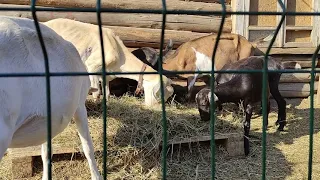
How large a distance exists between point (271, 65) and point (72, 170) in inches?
140

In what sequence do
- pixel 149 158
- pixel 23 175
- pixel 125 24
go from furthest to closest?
pixel 125 24
pixel 149 158
pixel 23 175

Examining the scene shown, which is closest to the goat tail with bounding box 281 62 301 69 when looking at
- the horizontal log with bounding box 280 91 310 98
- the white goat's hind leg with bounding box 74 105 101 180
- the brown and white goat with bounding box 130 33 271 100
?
the brown and white goat with bounding box 130 33 271 100

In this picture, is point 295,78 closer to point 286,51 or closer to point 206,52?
point 286,51

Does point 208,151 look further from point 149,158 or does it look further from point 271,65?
point 271,65

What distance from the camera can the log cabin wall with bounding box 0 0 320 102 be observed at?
779 cm


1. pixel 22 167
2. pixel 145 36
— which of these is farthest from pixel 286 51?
Result: pixel 22 167

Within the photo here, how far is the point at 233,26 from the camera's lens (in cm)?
830

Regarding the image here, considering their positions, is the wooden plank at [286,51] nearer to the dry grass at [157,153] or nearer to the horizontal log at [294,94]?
the horizontal log at [294,94]

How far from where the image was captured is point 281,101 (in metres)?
6.80

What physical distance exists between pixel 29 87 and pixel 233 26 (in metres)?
5.91

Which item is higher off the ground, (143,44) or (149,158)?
(143,44)

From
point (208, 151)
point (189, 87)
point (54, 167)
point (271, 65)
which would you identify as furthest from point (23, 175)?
point (271, 65)

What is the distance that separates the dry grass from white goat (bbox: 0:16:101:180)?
3.77 ft

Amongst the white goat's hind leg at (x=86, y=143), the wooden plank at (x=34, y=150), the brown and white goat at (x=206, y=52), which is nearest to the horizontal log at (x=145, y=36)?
the brown and white goat at (x=206, y=52)
